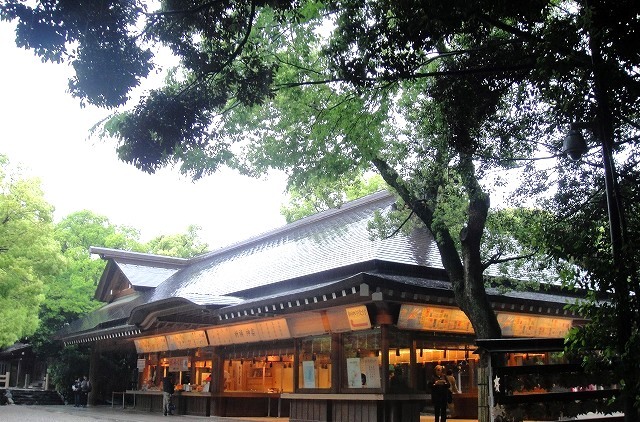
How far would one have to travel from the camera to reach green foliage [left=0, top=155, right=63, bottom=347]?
74.2ft

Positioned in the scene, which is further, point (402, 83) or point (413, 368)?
point (413, 368)

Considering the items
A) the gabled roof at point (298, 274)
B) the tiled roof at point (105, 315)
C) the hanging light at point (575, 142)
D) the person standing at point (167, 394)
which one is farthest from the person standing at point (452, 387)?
the tiled roof at point (105, 315)

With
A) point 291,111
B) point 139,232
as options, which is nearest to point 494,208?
point 291,111

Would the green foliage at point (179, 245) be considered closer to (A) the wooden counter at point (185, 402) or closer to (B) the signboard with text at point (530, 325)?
(A) the wooden counter at point (185, 402)

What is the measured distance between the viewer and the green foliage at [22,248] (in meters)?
22.6

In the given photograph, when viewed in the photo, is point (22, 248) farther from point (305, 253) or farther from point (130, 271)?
point (305, 253)

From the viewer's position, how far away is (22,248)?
75.6ft

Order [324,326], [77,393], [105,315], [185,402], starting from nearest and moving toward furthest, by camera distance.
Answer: [324,326], [185,402], [77,393], [105,315]

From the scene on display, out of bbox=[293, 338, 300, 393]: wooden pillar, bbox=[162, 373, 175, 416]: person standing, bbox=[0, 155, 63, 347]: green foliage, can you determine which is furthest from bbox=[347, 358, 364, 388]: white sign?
bbox=[0, 155, 63, 347]: green foliage

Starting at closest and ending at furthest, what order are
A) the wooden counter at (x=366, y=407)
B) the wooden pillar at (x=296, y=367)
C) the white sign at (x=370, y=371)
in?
the wooden counter at (x=366, y=407), the white sign at (x=370, y=371), the wooden pillar at (x=296, y=367)

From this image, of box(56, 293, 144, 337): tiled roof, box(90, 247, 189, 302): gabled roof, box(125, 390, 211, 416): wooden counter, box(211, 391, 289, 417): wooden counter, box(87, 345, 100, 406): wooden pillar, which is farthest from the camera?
box(90, 247, 189, 302): gabled roof

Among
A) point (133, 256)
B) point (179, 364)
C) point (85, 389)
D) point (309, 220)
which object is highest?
point (309, 220)

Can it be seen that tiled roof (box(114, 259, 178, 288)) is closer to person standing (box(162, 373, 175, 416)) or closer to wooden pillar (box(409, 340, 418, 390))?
person standing (box(162, 373, 175, 416))

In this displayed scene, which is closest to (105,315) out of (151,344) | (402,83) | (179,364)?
(151,344)
